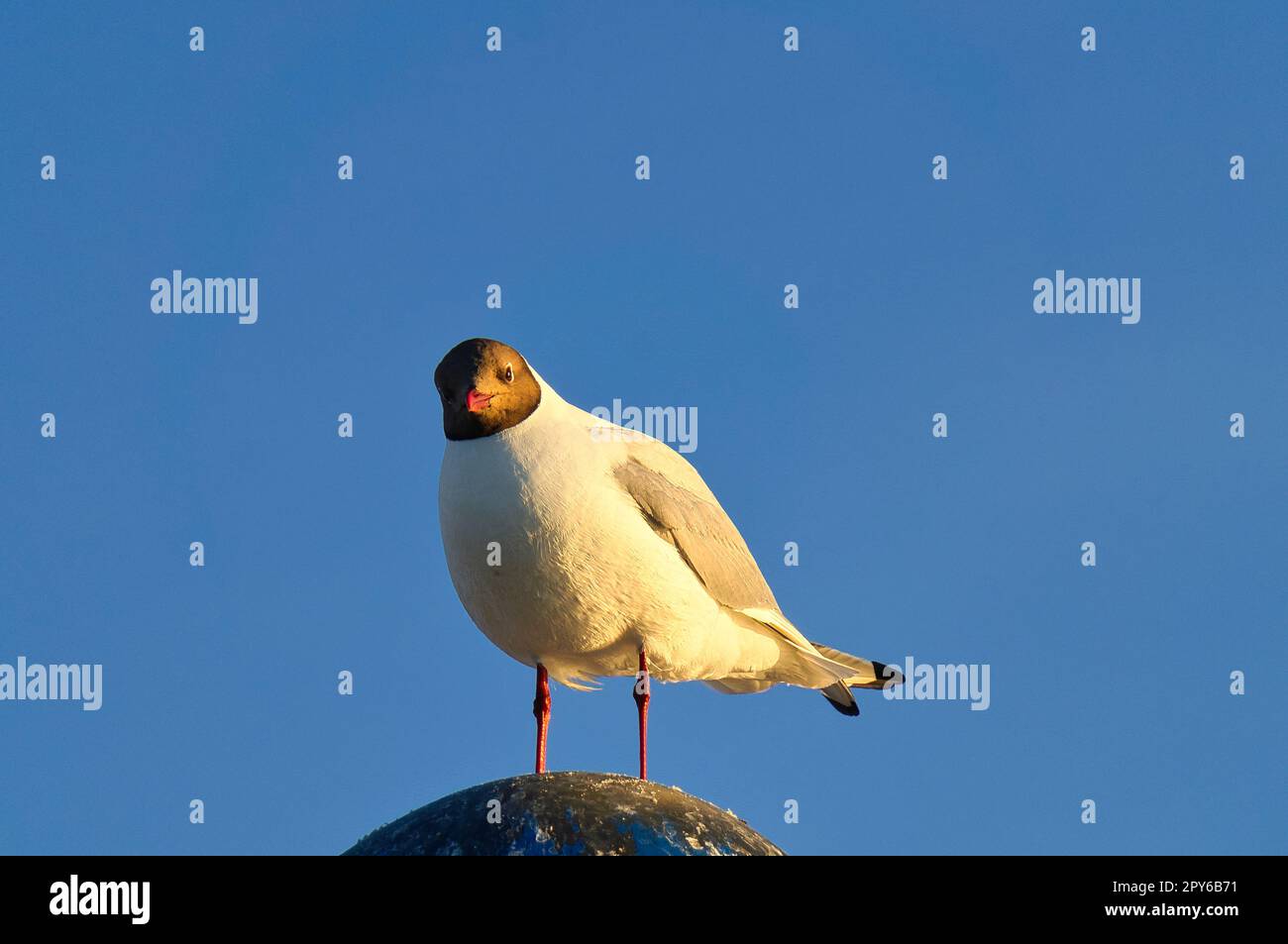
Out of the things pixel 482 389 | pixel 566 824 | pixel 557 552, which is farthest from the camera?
pixel 482 389

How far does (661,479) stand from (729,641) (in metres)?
1.49

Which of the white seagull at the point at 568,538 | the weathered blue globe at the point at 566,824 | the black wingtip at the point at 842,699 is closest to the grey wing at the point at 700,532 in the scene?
the white seagull at the point at 568,538

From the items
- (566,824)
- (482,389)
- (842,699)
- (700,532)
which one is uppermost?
(482,389)

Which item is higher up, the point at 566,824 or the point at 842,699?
the point at 842,699

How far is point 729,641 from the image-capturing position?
11.6 m

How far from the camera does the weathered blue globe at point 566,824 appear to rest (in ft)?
24.8

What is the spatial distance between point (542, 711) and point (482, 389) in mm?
2308

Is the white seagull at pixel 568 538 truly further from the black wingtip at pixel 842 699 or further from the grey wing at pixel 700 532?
the black wingtip at pixel 842 699

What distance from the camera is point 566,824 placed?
7.64 metres

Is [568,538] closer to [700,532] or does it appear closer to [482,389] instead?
[482,389]

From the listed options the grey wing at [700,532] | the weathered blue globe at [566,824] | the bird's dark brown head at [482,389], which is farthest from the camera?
the grey wing at [700,532]

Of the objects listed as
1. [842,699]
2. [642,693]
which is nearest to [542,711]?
[642,693]
